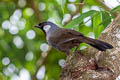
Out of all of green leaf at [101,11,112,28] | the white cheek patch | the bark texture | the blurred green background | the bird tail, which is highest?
the bird tail

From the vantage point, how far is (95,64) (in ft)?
7.79

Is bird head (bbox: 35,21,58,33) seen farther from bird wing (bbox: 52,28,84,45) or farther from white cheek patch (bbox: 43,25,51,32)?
bird wing (bbox: 52,28,84,45)

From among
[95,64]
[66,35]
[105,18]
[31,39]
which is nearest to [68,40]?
[66,35]

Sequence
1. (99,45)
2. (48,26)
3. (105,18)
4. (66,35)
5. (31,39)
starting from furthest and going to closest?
(31,39), (48,26), (105,18), (66,35), (99,45)

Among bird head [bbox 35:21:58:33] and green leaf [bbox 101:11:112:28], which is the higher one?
green leaf [bbox 101:11:112:28]

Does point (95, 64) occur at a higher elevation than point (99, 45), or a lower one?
lower

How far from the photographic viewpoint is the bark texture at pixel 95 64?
230 cm

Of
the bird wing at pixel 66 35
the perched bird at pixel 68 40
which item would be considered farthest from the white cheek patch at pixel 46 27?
the bird wing at pixel 66 35

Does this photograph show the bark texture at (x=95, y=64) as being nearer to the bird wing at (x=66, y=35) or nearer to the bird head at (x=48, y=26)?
the bird wing at (x=66, y=35)

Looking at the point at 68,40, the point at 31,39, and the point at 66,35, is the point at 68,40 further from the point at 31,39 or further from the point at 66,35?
the point at 31,39

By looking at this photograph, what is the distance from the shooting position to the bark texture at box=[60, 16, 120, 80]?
2299mm

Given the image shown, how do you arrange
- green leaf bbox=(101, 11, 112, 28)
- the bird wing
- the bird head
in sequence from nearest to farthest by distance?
1. the bird wing
2. green leaf bbox=(101, 11, 112, 28)
3. the bird head

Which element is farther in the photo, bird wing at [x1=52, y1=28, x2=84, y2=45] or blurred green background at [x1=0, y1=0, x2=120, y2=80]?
blurred green background at [x1=0, y1=0, x2=120, y2=80]

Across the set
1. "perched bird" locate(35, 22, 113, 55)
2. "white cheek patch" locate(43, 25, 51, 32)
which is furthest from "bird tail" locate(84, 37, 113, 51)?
"white cheek patch" locate(43, 25, 51, 32)
